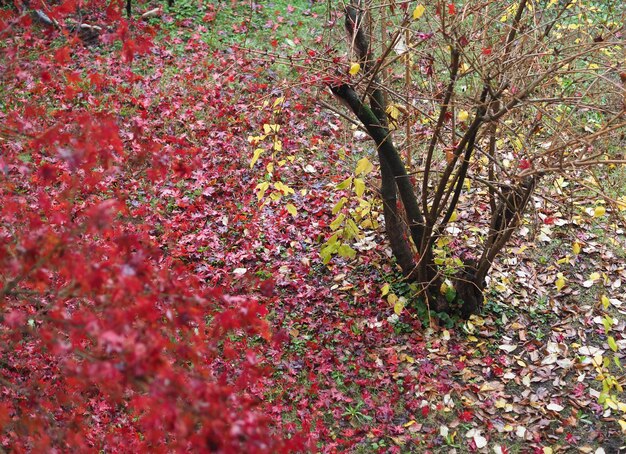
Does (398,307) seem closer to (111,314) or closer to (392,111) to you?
(392,111)

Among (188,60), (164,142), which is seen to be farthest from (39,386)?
(188,60)

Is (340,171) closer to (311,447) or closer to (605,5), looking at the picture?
(311,447)

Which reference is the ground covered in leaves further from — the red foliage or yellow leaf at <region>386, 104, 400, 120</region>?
yellow leaf at <region>386, 104, 400, 120</region>

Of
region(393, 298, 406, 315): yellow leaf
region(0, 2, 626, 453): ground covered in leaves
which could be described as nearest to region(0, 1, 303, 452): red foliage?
region(0, 2, 626, 453): ground covered in leaves

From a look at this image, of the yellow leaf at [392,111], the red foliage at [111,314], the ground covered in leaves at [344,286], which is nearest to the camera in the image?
the red foliage at [111,314]

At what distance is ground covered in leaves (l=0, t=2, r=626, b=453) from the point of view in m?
4.10

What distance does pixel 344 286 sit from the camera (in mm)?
5090

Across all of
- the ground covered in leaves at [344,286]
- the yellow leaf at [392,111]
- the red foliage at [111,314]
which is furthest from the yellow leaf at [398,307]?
the yellow leaf at [392,111]

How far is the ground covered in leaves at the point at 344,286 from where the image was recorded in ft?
13.5

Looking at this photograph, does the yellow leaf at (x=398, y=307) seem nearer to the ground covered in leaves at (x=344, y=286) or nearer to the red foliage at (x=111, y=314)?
the ground covered in leaves at (x=344, y=286)

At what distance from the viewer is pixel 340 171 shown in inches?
247

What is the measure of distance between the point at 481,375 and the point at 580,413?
0.66 m

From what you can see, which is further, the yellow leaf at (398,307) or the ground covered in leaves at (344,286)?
the yellow leaf at (398,307)

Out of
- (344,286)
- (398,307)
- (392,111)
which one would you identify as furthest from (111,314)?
(344,286)
